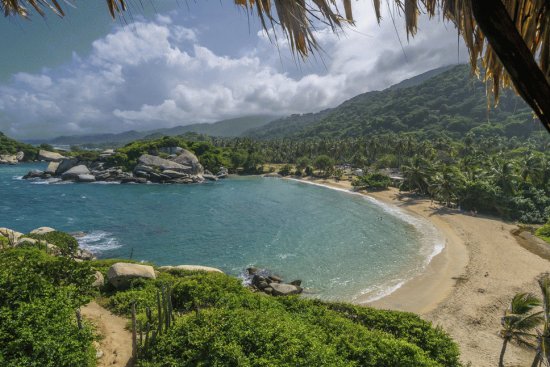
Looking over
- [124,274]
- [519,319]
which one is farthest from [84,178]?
[519,319]

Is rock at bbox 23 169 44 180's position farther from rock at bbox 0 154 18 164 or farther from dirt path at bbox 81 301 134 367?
dirt path at bbox 81 301 134 367

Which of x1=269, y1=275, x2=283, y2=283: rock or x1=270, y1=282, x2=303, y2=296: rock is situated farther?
x1=269, y1=275, x2=283, y2=283: rock

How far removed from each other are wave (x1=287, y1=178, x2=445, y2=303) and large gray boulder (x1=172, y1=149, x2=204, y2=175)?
50292 mm

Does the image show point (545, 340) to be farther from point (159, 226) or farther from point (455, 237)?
point (159, 226)

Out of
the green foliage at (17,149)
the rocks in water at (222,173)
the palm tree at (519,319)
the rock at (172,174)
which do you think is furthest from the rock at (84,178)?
the palm tree at (519,319)

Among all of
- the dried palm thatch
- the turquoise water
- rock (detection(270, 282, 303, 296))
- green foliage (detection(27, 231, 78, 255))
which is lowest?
the turquoise water

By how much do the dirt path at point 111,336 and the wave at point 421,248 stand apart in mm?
16030

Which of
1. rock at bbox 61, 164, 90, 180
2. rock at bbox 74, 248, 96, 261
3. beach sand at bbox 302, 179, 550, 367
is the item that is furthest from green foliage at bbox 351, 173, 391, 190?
rock at bbox 61, 164, 90, 180

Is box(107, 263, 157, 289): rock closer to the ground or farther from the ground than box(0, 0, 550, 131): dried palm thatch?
closer to the ground

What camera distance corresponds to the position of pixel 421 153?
84688 mm

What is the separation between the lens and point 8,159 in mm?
115188

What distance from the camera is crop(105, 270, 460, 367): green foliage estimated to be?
351 inches

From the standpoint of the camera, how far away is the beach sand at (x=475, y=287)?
17.1m

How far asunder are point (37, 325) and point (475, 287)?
27.2m
